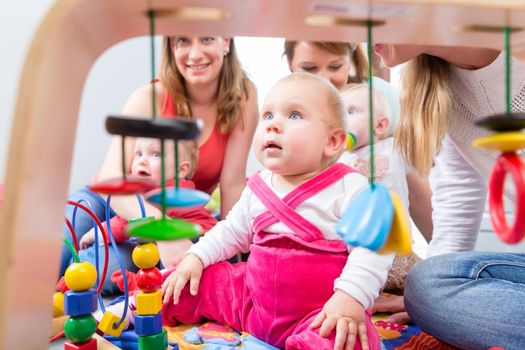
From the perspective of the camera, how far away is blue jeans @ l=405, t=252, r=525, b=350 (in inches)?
27.0

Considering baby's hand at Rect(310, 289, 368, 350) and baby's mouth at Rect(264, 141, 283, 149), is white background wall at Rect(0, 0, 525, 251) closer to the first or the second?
baby's mouth at Rect(264, 141, 283, 149)

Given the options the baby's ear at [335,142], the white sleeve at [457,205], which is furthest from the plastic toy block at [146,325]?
the white sleeve at [457,205]

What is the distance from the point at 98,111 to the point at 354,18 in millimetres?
1726

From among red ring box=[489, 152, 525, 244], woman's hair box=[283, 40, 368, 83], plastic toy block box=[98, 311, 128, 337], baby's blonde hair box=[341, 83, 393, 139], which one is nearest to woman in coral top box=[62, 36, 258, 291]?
woman's hair box=[283, 40, 368, 83]

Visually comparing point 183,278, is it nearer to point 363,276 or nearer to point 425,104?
point 363,276

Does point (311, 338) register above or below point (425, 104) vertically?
below

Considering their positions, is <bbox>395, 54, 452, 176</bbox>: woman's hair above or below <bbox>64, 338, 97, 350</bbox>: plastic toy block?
above

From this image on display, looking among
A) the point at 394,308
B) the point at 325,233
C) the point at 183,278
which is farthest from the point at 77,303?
the point at 394,308

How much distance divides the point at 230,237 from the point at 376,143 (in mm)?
485

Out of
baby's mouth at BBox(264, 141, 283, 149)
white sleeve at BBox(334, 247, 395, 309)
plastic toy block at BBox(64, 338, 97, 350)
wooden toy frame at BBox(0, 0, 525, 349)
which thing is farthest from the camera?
baby's mouth at BBox(264, 141, 283, 149)

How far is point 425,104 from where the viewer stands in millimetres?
947

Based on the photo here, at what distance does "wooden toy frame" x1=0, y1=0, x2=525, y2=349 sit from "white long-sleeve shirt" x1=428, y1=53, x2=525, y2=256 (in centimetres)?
41

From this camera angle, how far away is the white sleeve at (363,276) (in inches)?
27.0

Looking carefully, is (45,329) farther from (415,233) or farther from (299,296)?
(415,233)
